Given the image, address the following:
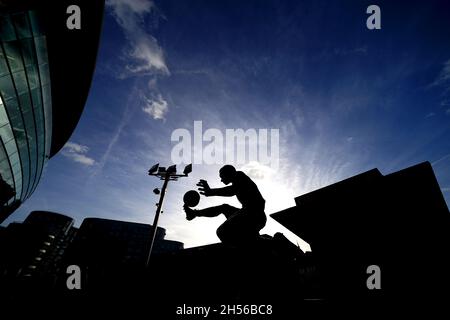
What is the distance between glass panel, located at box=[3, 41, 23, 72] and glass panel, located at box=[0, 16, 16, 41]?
38cm

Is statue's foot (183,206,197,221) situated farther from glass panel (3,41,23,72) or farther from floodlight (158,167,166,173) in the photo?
glass panel (3,41,23,72)

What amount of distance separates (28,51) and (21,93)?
3526 mm

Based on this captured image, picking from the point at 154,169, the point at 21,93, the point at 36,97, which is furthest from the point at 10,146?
the point at 154,169

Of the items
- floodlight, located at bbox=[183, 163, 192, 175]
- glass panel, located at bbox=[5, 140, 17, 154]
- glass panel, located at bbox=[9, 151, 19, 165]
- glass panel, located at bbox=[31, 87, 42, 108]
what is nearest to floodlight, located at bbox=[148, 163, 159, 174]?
floodlight, located at bbox=[183, 163, 192, 175]

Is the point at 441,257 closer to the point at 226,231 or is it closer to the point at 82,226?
the point at 226,231

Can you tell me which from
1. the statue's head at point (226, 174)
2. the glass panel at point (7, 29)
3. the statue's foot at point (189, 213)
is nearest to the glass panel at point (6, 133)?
the glass panel at point (7, 29)

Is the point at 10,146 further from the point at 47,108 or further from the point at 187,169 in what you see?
the point at 187,169

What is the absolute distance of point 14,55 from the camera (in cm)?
1341

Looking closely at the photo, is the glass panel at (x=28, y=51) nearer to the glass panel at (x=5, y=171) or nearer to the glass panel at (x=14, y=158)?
the glass panel at (x=5, y=171)

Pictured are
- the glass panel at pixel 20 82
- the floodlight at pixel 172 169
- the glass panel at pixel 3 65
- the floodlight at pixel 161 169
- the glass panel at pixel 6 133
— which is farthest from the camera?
the glass panel at pixel 6 133

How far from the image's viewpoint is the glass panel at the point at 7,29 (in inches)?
459

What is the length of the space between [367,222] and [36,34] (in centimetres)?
2171

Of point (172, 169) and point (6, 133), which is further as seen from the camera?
point (6, 133)
